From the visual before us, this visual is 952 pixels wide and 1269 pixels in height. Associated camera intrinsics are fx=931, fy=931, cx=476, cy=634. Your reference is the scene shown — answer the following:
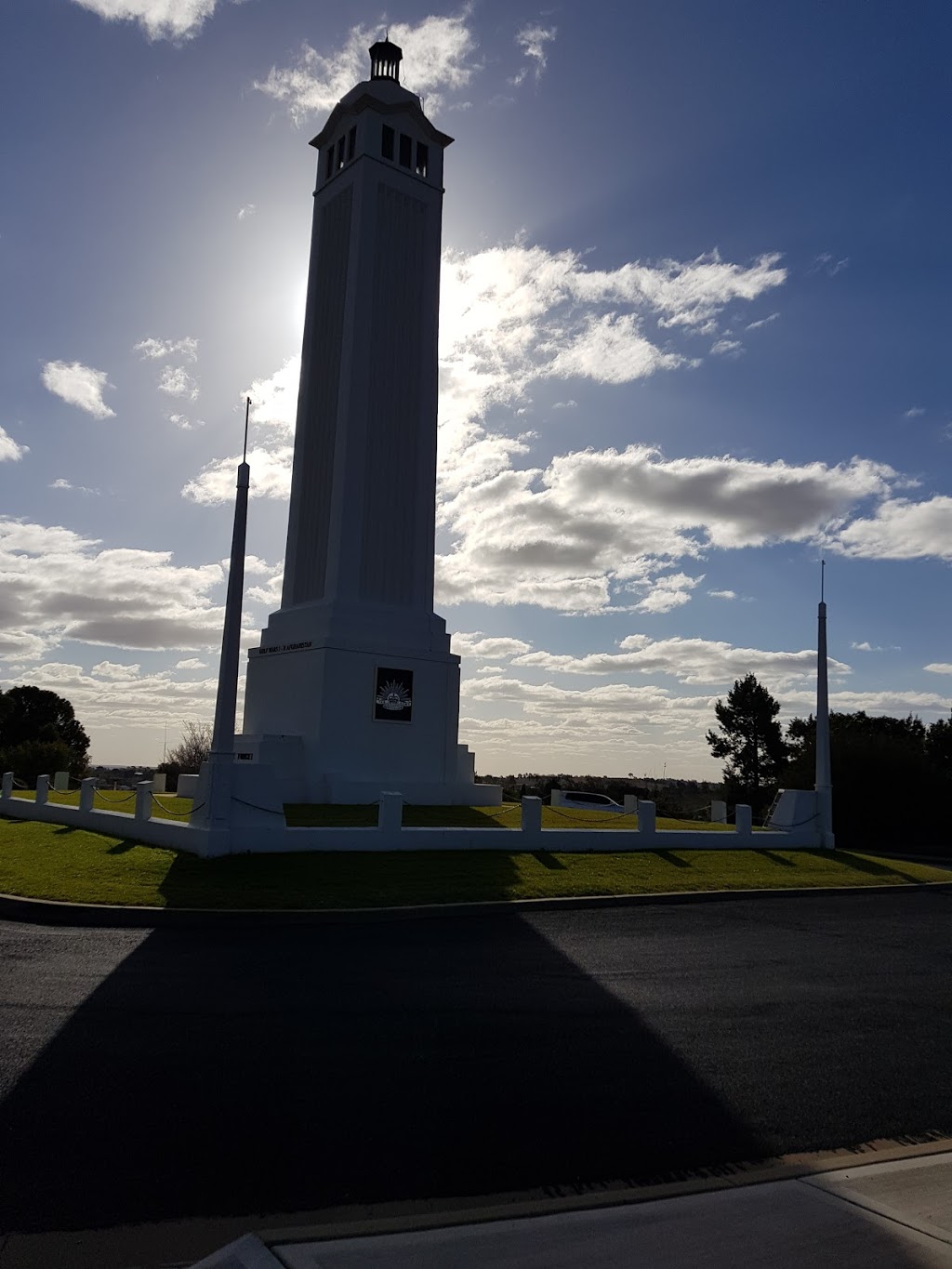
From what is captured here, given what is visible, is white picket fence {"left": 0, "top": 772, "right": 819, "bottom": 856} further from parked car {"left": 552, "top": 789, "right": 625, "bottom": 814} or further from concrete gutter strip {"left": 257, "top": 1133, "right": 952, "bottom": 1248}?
concrete gutter strip {"left": 257, "top": 1133, "right": 952, "bottom": 1248}

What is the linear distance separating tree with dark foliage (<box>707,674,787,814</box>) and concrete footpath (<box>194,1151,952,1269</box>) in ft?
186

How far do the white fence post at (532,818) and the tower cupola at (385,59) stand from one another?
28093mm

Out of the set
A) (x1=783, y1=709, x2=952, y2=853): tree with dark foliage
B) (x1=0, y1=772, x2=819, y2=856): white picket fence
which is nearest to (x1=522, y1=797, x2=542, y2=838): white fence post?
(x1=0, y1=772, x2=819, y2=856): white picket fence

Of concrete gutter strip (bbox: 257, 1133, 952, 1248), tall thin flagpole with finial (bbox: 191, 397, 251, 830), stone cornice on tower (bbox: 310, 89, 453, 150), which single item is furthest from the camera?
stone cornice on tower (bbox: 310, 89, 453, 150)

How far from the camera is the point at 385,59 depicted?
34.0 meters

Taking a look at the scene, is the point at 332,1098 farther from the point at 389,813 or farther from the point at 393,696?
the point at 393,696

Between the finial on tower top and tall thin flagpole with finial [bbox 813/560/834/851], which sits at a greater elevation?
the finial on tower top

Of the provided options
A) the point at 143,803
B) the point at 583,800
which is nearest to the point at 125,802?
the point at 143,803

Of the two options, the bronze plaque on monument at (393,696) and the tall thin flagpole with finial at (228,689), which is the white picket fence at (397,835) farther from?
the bronze plaque on monument at (393,696)

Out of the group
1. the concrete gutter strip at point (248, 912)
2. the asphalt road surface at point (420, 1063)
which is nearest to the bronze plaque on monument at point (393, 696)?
the concrete gutter strip at point (248, 912)

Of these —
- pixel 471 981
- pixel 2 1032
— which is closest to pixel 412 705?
pixel 471 981

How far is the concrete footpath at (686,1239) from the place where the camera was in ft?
12.3

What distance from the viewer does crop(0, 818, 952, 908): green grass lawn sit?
43.5 ft

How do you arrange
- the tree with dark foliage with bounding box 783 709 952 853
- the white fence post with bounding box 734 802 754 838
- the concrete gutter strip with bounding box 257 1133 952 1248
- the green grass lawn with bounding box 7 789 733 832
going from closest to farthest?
the concrete gutter strip with bounding box 257 1133 952 1248
the green grass lawn with bounding box 7 789 733 832
the white fence post with bounding box 734 802 754 838
the tree with dark foliage with bounding box 783 709 952 853
